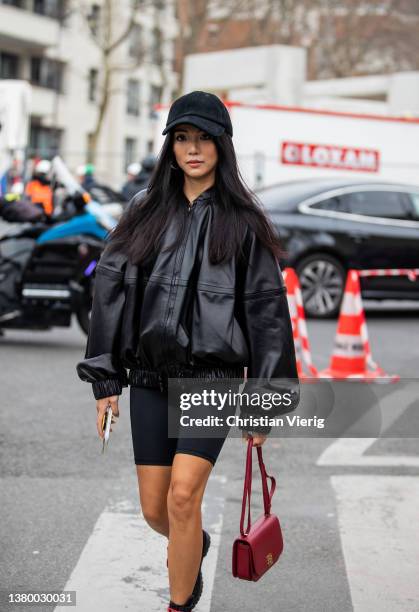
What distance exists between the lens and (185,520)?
3867 mm

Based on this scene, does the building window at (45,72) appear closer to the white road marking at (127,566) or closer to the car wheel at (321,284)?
the car wheel at (321,284)

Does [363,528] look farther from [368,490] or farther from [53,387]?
[53,387]

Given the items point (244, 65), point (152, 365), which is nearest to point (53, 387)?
point (152, 365)

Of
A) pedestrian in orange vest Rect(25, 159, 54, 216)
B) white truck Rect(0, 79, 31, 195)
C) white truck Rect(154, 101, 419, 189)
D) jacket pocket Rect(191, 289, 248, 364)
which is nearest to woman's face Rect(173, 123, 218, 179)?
jacket pocket Rect(191, 289, 248, 364)

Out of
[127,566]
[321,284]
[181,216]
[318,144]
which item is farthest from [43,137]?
[181,216]

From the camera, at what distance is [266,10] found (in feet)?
176

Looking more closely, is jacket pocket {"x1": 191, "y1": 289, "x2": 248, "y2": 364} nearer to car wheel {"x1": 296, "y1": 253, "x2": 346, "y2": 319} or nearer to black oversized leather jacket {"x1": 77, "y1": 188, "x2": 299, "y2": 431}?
black oversized leather jacket {"x1": 77, "y1": 188, "x2": 299, "y2": 431}

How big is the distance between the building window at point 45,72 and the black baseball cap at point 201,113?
181ft

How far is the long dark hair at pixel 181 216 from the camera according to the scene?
394 centimetres

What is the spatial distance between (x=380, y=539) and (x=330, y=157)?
14.8 metres

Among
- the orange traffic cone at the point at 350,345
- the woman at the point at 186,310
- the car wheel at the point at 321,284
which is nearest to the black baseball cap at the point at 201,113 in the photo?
the woman at the point at 186,310

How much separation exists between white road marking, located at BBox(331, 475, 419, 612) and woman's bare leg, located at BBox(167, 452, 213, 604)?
34.4 inches

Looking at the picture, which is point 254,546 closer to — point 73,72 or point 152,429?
point 152,429

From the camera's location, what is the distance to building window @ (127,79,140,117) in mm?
66312
